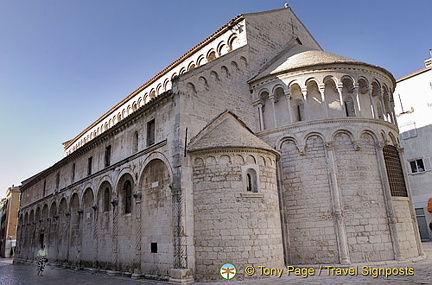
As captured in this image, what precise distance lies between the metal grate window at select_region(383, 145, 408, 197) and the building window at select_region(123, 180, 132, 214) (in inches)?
464

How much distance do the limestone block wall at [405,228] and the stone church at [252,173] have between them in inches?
3.1

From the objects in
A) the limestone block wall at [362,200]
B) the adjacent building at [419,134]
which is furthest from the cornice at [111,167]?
the adjacent building at [419,134]

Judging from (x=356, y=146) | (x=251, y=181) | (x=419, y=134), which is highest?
(x=419, y=134)

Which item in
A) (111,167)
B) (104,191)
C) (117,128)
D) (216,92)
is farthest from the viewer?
(104,191)

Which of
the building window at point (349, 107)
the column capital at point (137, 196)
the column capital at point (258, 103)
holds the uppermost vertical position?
the column capital at point (258, 103)

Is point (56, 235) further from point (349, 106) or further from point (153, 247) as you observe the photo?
point (349, 106)

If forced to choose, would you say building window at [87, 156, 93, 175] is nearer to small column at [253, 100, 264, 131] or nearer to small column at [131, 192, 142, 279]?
small column at [131, 192, 142, 279]

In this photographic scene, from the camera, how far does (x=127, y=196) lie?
629 inches

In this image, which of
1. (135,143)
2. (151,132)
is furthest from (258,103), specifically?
(135,143)

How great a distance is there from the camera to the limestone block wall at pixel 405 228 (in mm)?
13750

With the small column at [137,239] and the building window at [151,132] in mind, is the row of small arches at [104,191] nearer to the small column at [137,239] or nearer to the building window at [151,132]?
the small column at [137,239]

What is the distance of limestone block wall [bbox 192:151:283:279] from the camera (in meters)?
11.6

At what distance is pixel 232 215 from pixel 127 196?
20.9ft

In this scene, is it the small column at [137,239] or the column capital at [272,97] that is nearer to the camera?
the small column at [137,239]
